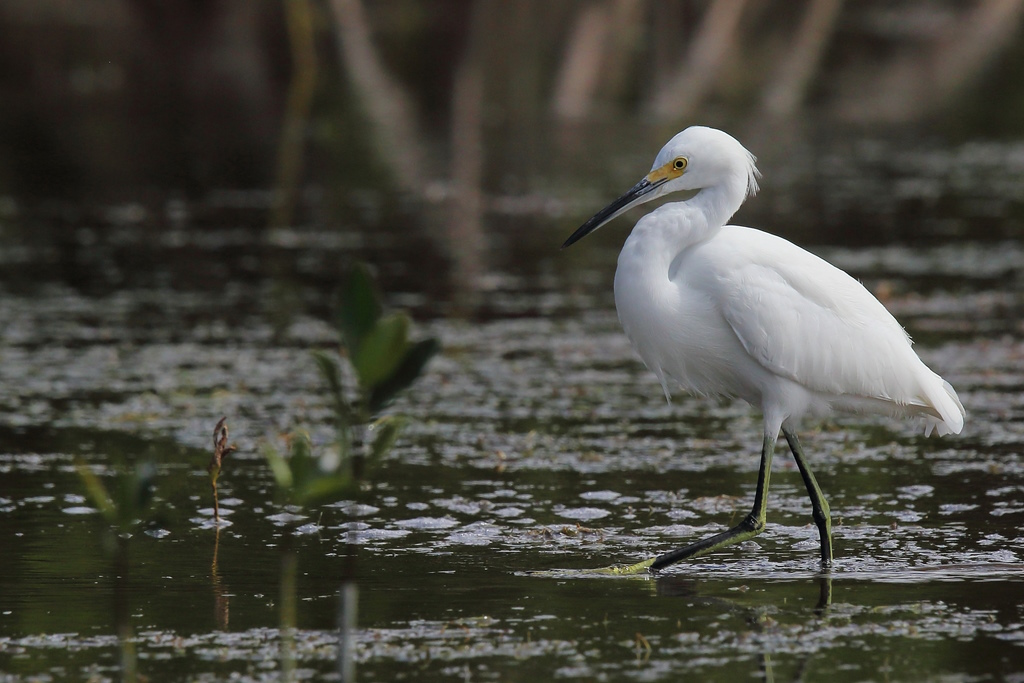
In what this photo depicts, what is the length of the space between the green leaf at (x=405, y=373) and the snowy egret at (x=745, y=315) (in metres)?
2.99

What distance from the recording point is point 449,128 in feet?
84.5

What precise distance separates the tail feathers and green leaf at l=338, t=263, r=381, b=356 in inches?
151

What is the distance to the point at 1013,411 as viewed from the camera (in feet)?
30.0

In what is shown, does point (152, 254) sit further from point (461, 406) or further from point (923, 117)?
point (923, 117)

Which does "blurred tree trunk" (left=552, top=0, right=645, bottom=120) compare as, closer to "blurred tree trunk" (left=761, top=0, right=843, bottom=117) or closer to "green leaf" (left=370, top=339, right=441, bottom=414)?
"blurred tree trunk" (left=761, top=0, right=843, bottom=117)

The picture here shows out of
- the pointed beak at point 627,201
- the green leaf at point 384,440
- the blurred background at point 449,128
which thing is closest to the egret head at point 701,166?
the pointed beak at point 627,201

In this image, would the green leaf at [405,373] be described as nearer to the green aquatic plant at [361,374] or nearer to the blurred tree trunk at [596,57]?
the green aquatic plant at [361,374]

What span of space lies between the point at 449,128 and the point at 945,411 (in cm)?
1946

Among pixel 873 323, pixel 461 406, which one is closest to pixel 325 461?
pixel 873 323

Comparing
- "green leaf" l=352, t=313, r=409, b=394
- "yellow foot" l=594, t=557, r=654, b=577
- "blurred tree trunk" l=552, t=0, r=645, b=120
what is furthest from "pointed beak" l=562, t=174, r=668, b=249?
"blurred tree trunk" l=552, t=0, r=645, b=120

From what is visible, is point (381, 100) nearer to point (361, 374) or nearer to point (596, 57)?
point (596, 57)

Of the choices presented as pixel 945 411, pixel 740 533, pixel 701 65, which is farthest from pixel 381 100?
pixel 740 533

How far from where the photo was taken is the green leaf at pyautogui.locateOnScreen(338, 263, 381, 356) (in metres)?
3.63

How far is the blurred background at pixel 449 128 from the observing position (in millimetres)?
15414
